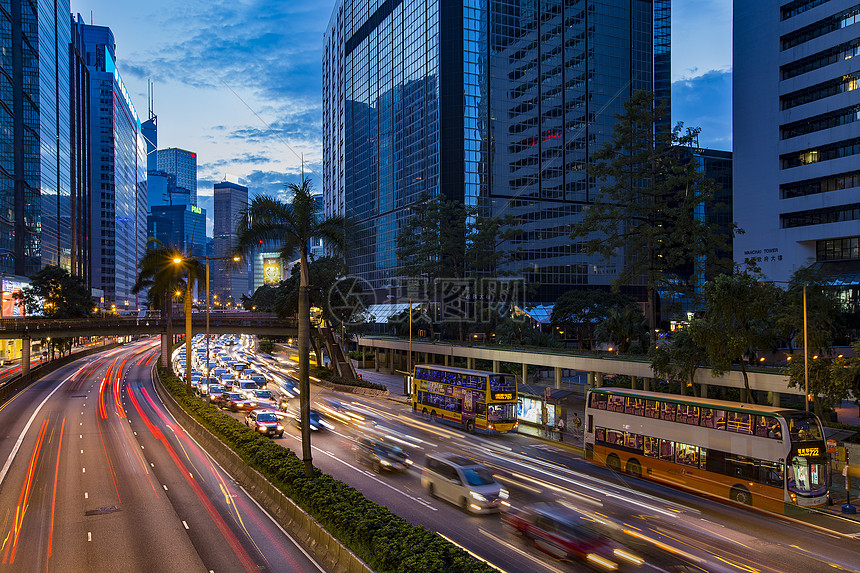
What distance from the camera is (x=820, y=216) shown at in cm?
6512

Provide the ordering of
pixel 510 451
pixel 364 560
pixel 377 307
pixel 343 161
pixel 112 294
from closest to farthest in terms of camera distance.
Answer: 1. pixel 364 560
2. pixel 510 451
3. pixel 377 307
4. pixel 343 161
5. pixel 112 294

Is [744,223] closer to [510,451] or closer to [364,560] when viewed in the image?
[510,451]

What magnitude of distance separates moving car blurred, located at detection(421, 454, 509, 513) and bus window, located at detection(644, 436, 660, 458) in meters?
7.27

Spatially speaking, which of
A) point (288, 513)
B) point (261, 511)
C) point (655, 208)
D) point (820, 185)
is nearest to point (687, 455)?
point (288, 513)

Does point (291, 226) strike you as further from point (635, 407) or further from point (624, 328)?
point (624, 328)

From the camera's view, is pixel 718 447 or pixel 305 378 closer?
pixel 305 378

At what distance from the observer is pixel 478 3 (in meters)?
97.5

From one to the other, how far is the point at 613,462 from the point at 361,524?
16.2 m

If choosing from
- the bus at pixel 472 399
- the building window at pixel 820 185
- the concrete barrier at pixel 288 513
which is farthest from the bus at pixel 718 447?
the building window at pixel 820 185

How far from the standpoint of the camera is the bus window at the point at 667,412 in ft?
80.1

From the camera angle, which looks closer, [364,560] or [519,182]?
[364,560]

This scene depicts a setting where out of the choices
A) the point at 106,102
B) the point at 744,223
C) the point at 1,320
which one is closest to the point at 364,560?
the point at 1,320

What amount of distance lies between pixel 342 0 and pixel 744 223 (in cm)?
11347

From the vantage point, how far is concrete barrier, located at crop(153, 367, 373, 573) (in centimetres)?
1511
